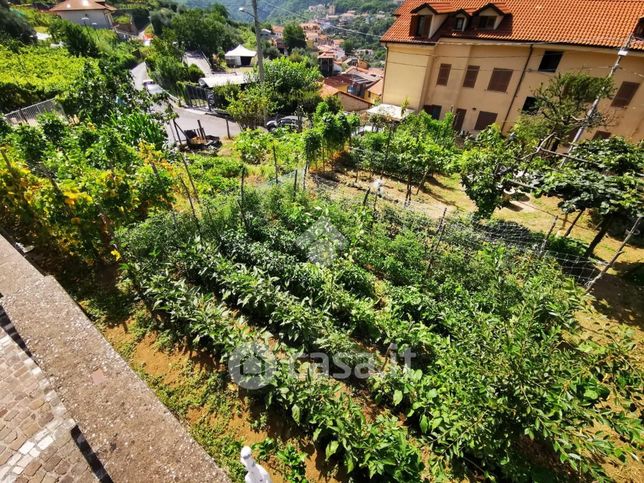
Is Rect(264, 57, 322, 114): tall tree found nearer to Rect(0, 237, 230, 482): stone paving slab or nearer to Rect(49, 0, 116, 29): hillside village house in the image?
Rect(0, 237, 230, 482): stone paving slab

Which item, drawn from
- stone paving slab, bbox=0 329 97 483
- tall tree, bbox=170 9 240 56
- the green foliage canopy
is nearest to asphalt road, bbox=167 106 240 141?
the green foliage canopy

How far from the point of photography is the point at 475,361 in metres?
3.66

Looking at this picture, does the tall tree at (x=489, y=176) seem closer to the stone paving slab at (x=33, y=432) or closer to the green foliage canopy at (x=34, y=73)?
the stone paving slab at (x=33, y=432)

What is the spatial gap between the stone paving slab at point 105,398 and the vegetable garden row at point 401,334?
172cm

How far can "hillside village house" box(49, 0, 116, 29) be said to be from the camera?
5212 centimetres

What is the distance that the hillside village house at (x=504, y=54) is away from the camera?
1473 centimetres

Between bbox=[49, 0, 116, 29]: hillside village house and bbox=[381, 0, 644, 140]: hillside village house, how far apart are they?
5967 cm

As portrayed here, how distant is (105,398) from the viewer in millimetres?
2789

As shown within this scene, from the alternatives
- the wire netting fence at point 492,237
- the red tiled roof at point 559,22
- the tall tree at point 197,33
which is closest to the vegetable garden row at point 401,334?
the wire netting fence at point 492,237

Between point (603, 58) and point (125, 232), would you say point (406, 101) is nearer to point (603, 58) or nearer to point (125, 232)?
point (603, 58)

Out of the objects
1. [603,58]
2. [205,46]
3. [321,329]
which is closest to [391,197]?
[321,329]

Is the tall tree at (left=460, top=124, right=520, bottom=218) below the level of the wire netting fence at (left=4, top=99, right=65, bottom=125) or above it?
above

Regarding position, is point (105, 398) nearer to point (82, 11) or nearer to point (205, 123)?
point (205, 123)

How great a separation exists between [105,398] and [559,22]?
23.2 metres
